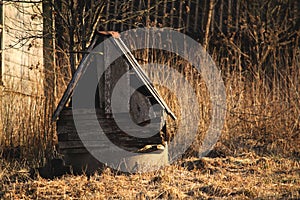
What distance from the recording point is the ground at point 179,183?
462 cm

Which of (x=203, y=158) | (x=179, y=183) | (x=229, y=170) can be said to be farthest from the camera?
(x=203, y=158)

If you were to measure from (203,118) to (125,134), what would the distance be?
7.38 ft

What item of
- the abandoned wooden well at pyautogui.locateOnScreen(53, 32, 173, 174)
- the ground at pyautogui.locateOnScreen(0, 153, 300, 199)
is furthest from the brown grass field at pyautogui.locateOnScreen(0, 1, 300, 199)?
the abandoned wooden well at pyautogui.locateOnScreen(53, 32, 173, 174)

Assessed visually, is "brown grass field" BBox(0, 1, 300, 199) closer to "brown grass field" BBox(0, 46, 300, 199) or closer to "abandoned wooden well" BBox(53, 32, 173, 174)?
"brown grass field" BBox(0, 46, 300, 199)

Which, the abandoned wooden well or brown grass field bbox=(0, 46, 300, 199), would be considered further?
the abandoned wooden well

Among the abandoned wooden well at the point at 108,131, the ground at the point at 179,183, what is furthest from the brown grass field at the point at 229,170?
the abandoned wooden well at the point at 108,131

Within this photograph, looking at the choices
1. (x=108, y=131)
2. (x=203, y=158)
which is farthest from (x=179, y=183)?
(x=203, y=158)

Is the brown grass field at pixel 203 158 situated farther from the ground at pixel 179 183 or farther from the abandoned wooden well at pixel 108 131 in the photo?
the abandoned wooden well at pixel 108 131

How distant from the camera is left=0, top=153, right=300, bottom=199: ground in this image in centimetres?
462

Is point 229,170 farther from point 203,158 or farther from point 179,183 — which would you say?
point 179,183

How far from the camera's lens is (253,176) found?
18.0ft

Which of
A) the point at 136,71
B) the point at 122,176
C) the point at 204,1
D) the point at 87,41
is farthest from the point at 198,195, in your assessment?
the point at 204,1

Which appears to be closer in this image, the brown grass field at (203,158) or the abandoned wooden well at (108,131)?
the brown grass field at (203,158)

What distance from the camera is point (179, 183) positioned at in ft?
16.8
